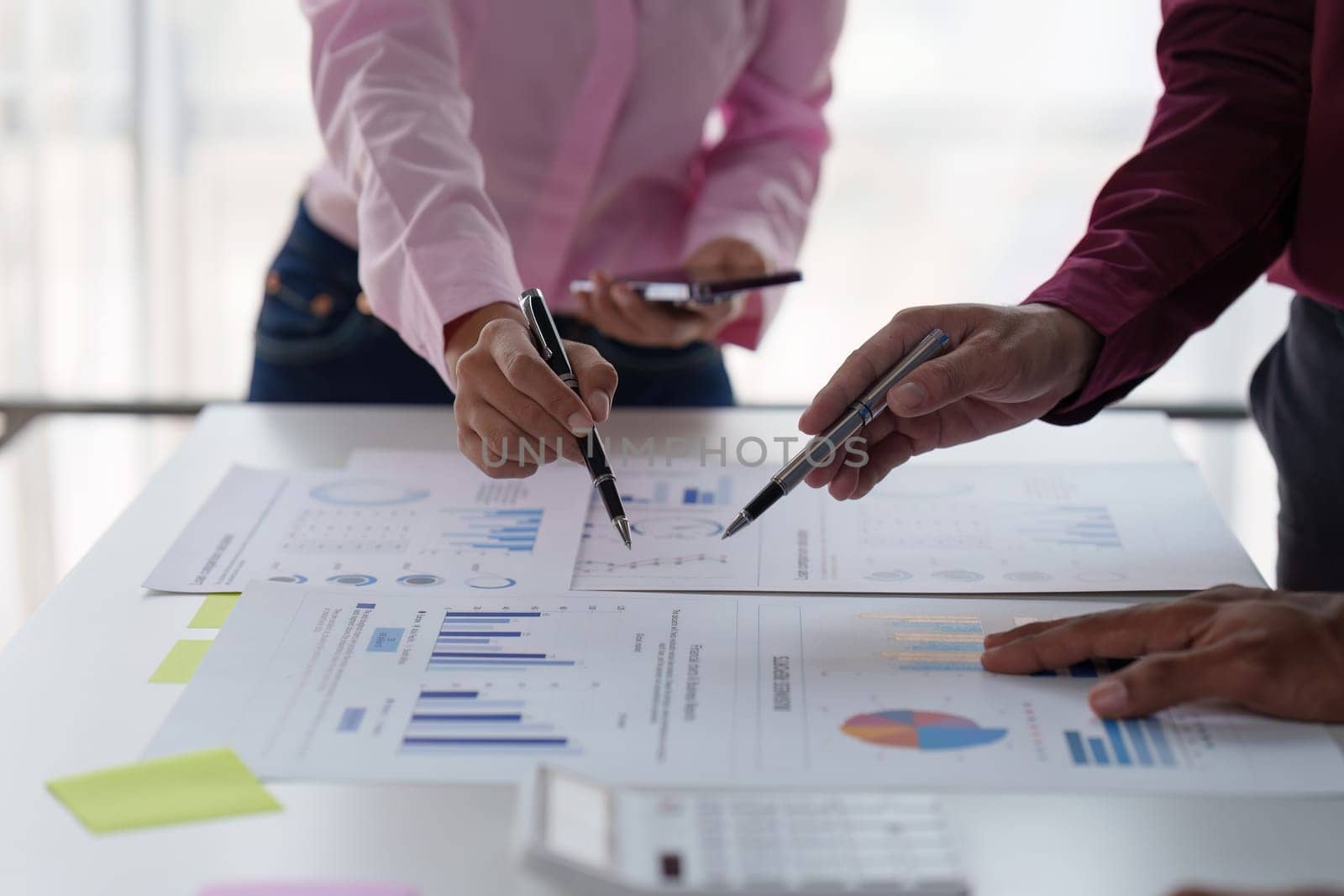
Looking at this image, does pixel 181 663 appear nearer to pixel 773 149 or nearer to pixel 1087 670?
pixel 1087 670

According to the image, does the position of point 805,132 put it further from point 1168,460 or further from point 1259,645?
point 1259,645

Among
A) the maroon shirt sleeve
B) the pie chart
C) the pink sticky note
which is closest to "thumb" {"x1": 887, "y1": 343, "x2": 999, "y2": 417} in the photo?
the maroon shirt sleeve

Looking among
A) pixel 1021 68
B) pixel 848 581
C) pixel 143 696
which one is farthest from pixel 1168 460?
pixel 1021 68

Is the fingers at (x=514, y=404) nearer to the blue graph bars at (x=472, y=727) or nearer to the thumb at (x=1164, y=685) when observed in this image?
the blue graph bars at (x=472, y=727)

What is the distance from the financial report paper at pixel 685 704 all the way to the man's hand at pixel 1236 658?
1 centimetres

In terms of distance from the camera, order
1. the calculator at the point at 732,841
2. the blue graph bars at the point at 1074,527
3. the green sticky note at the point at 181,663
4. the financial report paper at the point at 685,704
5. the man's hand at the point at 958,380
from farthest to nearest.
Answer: the blue graph bars at the point at 1074,527, the man's hand at the point at 958,380, the green sticky note at the point at 181,663, the financial report paper at the point at 685,704, the calculator at the point at 732,841

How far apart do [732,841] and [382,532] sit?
19.9 inches

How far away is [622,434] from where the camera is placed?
4.23 ft

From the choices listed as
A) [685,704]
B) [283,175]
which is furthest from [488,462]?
[283,175]

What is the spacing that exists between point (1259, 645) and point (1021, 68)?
2.06 metres

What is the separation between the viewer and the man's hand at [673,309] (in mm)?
1224

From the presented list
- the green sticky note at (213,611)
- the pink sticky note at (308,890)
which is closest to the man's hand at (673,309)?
the green sticky note at (213,611)

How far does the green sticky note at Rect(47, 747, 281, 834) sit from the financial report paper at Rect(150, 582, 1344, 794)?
0.04ft

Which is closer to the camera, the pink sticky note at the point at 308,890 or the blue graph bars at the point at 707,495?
the pink sticky note at the point at 308,890
